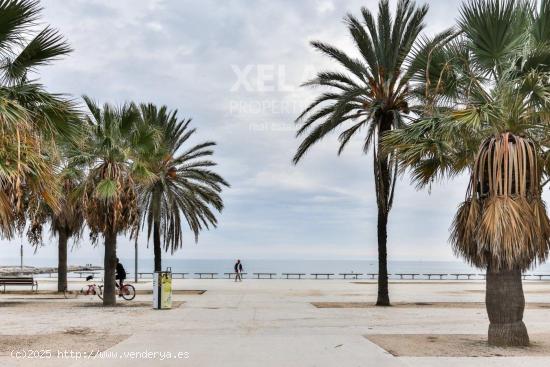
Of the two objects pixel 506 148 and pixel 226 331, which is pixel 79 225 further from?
pixel 506 148

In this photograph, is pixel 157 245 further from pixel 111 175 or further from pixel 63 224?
pixel 111 175

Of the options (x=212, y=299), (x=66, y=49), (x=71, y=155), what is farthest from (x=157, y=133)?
(x=66, y=49)

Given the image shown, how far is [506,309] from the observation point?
12.0m

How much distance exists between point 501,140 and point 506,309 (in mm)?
3294

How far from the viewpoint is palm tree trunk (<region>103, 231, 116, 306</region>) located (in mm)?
22281

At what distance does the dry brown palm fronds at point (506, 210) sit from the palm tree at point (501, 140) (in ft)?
0.06

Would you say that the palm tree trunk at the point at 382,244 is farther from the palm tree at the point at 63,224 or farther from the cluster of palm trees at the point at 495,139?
the palm tree at the point at 63,224

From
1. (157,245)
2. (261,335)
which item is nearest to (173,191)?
(157,245)

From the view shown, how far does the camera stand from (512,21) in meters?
12.2

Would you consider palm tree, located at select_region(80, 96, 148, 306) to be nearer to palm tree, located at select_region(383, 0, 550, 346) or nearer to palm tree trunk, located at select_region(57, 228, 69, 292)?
palm tree trunk, located at select_region(57, 228, 69, 292)

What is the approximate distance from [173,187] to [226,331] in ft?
54.8

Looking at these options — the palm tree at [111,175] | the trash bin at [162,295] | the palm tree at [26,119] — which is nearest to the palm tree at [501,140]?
the palm tree at [26,119]

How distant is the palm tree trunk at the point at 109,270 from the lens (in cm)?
2228

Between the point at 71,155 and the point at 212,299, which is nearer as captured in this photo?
the point at 71,155
